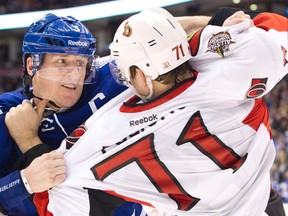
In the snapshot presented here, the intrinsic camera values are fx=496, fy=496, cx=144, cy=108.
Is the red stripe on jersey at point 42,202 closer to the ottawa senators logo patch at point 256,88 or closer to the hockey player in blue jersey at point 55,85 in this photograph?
the hockey player in blue jersey at point 55,85

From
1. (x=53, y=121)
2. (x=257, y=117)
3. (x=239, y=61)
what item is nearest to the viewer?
(x=239, y=61)

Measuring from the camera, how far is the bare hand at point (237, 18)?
159 centimetres

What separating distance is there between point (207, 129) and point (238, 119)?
0.11 m

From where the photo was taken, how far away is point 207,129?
150 centimetres

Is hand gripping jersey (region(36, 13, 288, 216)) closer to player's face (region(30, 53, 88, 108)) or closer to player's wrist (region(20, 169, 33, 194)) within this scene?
player's wrist (region(20, 169, 33, 194))

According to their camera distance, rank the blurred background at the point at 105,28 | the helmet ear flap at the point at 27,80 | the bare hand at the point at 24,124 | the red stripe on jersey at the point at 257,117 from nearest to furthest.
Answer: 1. the red stripe on jersey at the point at 257,117
2. the bare hand at the point at 24,124
3. the helmet ear flap at the point at 27,80
4. the blurred background at the point at 105,28

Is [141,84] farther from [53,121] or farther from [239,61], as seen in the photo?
[53,121]

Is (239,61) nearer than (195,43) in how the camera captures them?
Yes

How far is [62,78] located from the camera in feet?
5.86

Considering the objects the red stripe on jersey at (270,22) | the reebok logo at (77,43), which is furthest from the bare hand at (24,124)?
the red stripe on jersey at (270,22)

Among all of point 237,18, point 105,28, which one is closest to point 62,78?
point 237,18

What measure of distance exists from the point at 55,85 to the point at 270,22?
0.79 meters

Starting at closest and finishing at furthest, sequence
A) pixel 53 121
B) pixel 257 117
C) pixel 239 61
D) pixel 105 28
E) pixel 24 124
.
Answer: pixel 239 61
pixel 257 117
pixel 24 124
pixel 53 121
pixel 105 28

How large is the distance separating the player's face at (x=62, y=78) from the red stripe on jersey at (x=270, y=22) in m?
0.64
